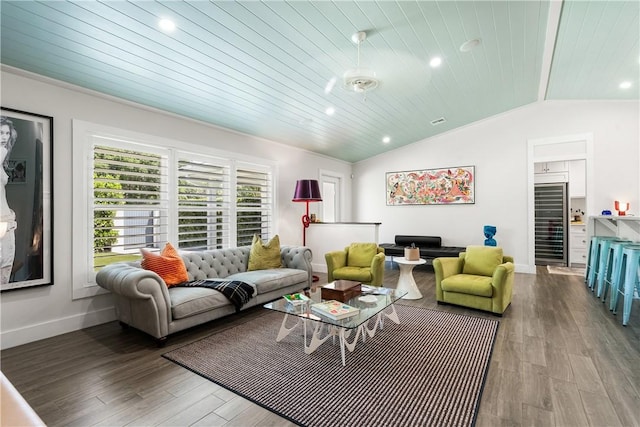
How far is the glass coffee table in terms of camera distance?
254cm

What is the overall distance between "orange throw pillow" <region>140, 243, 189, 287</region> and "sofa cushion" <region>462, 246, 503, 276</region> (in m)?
3.61

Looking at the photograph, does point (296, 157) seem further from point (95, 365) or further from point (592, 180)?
point (592, 180)

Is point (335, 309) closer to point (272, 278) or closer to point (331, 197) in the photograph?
point (272, 278)

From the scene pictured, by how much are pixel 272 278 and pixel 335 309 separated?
153 cm

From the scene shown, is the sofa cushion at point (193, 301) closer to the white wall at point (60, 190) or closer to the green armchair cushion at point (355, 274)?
the white wall at point (60, 190)

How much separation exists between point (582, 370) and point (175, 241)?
4.39 m

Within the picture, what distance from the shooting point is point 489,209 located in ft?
21.5

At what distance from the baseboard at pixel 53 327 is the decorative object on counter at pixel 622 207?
7695mm

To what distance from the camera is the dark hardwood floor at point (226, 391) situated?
6.29 ft

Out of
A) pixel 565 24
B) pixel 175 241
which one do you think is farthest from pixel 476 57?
pixel 175 241

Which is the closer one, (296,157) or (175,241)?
(175,241)

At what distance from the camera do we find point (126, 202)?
12.2 feet

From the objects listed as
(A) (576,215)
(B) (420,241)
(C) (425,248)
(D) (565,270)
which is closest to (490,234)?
(C) (425,248)

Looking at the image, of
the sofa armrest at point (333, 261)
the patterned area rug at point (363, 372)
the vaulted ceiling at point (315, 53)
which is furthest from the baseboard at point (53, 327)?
the sofa armrest at point (333, 261)
